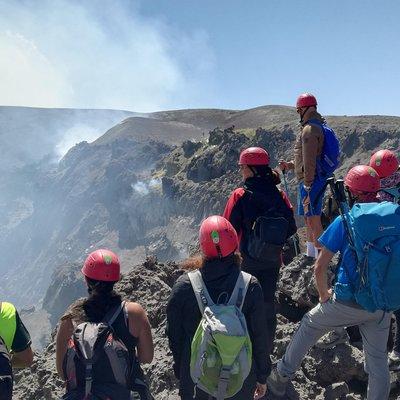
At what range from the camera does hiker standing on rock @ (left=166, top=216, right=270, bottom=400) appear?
10.7 feet

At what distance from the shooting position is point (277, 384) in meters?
4.56

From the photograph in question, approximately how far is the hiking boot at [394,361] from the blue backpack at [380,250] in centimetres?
144

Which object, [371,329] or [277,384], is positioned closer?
[371,329]

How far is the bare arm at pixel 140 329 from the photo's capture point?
348 cm

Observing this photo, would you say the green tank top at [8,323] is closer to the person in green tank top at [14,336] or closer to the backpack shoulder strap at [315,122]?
the person in green tank top at [14,336]

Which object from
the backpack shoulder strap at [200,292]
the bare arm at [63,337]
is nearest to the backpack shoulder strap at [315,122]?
the backpack shoulder strap at [200,292]

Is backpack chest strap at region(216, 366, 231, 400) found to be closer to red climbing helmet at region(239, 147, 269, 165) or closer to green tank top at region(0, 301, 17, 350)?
green tank top at region(0, 301, 17, 350)

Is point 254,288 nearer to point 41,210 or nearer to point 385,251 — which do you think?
point 385,251

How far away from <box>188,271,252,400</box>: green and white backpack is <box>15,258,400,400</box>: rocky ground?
4.98ft

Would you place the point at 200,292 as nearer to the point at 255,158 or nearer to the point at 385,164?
the point at 255,158

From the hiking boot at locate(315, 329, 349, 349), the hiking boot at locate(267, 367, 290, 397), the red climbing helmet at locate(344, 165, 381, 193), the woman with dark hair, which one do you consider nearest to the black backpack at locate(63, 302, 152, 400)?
the woman with dark hair

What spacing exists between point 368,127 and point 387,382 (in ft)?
166

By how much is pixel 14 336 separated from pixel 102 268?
31.7 inches

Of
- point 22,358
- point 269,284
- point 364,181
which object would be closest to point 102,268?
point 22,358
